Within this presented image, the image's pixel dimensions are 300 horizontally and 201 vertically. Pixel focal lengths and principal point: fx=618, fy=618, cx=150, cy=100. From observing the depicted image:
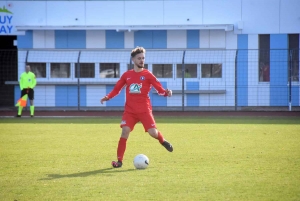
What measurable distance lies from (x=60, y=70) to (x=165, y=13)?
5.60 m

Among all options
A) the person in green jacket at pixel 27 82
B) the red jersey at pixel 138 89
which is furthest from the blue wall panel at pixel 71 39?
the red jersey at pixel 138 89

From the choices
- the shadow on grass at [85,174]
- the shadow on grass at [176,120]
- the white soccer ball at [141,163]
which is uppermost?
the white soccer ball at [141,163]

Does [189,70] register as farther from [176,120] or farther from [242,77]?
[176,120]

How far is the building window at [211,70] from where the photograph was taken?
28.0 meters

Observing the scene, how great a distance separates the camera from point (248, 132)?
55.9 ft

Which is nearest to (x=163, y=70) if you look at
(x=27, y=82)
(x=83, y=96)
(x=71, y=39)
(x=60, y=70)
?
(x=83, y=96)

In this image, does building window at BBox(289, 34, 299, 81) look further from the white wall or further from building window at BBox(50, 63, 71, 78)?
building window at BBox(50, 63, 71, 78)

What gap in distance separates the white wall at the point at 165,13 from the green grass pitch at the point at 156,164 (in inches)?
385

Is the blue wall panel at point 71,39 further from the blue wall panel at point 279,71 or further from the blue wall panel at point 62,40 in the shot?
the blue wall panel at point 279,71

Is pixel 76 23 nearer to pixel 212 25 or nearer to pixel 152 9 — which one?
pixel 152 9

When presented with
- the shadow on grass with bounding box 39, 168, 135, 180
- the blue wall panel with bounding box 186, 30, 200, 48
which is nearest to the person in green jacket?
the blue wall panel with bounding box 186, 30, 200, 48

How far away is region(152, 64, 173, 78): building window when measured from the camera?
28422 millimetres

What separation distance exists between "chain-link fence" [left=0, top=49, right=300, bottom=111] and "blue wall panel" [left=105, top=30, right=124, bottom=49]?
0.30 metres

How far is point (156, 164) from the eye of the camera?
35.6ft
